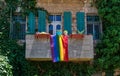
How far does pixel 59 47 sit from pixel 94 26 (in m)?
2.95

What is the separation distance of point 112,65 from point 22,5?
17.6 feet

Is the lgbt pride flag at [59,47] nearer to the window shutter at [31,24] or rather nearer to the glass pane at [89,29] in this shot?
the window shutter at [31,24]

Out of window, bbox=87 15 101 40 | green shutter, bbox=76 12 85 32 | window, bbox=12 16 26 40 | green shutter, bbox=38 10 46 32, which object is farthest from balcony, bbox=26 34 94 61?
window, bbox=87 15 101 40

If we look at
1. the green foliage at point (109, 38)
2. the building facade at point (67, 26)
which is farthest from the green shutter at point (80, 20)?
the green foliage at point (109, 38)

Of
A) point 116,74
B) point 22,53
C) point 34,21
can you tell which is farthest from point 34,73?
point 116,74

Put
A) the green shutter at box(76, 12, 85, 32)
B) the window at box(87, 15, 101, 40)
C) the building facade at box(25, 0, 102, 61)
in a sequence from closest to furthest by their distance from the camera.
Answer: the building facade at box(25, 0, 102, 61), the green shutter at box(76, 12, 85, 32), the window at box(87, 15, 101, 40)

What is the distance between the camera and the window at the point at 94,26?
69.8ft

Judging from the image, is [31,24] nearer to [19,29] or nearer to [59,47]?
[19,29]

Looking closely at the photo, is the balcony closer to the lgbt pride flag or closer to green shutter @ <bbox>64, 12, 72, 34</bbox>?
the lgbt pride flag

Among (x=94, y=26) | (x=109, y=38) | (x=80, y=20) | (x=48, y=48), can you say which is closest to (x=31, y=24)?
(x=48, y=48)

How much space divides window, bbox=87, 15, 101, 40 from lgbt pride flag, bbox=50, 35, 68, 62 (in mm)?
2304

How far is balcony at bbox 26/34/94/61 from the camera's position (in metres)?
19.3

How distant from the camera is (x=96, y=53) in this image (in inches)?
811

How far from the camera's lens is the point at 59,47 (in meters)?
19.3
